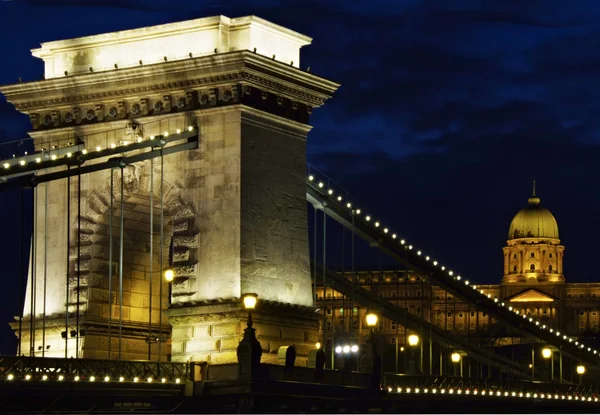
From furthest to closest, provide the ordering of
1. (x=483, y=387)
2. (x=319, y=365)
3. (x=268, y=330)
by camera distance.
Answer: (x=483, y=387) → (x=268, y=330) → (x=319, y=365)

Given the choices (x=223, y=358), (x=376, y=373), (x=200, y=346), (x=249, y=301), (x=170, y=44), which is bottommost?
(x=376, y=373)

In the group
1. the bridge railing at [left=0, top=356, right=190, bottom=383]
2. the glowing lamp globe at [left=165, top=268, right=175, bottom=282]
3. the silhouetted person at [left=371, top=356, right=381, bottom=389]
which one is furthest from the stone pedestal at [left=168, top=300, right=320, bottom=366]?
the silhouetted person at [left=371, top=356, right=381, bottom=389]

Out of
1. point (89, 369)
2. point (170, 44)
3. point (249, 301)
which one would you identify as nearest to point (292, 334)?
point (249, 301)

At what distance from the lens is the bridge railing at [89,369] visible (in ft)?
209

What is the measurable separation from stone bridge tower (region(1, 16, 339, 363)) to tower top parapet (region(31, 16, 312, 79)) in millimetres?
64

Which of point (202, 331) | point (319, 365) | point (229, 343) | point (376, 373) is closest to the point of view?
point (229, 343)

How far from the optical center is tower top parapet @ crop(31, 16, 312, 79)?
76.0m

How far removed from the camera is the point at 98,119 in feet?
259

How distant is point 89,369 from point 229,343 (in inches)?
316

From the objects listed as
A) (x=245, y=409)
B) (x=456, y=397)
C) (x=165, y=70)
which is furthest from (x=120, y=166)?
(x=456, y=397)

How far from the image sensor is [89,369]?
67.1m

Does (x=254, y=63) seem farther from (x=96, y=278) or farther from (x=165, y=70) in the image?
(x=96, y=278)

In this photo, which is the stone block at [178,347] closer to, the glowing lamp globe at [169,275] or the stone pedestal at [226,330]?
the stone pedestal at [226,330]

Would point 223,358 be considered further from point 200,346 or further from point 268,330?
point 268,330
